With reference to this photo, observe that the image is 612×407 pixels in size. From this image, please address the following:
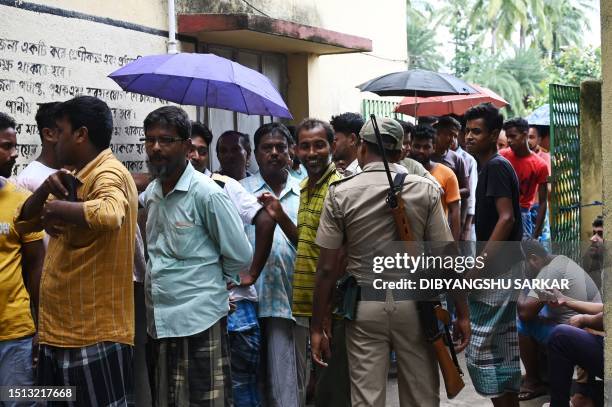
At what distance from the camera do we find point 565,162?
741 centimetres

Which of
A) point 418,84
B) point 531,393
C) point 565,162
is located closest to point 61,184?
point 531,393

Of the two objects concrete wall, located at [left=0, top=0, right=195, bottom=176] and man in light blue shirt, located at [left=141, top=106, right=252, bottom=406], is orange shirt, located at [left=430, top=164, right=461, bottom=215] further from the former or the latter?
man in light blue shirt, located at [left=141, top=106, right=252, bottom=406]

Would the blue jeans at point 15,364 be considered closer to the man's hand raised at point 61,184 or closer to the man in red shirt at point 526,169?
the man's hand raised at point 61,184

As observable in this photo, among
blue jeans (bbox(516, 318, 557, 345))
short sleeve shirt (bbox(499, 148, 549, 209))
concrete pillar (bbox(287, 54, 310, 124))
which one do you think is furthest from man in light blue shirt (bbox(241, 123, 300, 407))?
short sleeve shirt (bbox(499, 148, 549, 209))

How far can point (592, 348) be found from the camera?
548 centimetres

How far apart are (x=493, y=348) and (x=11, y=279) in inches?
111

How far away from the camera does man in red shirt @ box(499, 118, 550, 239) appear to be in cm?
937

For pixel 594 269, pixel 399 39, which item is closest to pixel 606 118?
pixel 594 269

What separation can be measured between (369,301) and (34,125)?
2.92 meters

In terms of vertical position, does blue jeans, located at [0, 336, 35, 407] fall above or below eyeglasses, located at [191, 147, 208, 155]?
below

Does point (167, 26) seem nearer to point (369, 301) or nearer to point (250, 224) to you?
point (250, 224)

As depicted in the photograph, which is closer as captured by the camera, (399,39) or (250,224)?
(250,224)

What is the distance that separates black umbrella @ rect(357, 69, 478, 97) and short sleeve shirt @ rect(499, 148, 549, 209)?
0.94m

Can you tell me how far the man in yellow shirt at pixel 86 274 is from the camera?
4.17 metres
